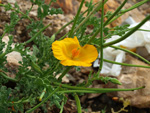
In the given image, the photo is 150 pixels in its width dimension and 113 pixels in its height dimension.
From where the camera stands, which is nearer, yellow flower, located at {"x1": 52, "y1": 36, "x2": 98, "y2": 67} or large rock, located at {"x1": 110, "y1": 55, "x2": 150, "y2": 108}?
yellow flower, located at {"x1": 52, "y1": 36, "x2": 98, "y2": 67}

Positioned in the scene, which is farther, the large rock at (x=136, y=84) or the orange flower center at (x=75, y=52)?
the large rock at (x=136, y=84)

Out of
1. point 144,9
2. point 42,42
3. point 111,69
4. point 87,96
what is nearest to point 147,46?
point 111,69

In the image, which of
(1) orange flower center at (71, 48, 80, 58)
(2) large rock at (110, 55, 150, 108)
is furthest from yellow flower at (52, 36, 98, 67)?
(2) large rock at (110, 55, 150, 108)

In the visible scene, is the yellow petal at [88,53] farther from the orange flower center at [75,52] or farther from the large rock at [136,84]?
the large rock at [136,84]

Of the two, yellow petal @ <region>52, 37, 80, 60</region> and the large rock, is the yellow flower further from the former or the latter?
the large rock

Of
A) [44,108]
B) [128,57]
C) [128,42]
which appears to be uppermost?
[128,42]

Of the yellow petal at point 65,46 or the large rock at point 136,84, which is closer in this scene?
the yellow petal at point 65,46

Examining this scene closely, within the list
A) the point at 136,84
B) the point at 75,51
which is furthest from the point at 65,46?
the point at 136,84

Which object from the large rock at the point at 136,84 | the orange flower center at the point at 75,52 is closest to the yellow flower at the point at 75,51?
the orange flower center at the point at 75,52

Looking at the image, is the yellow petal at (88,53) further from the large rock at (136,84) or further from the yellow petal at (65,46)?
the large rock at (136,84)

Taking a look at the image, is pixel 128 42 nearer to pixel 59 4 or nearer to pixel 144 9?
pixel 59 4

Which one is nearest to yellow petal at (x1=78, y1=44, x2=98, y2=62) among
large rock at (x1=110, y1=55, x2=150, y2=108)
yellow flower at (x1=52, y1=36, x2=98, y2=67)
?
yellow flower at (x1=52, y1=36, x2=98, y2=67)
